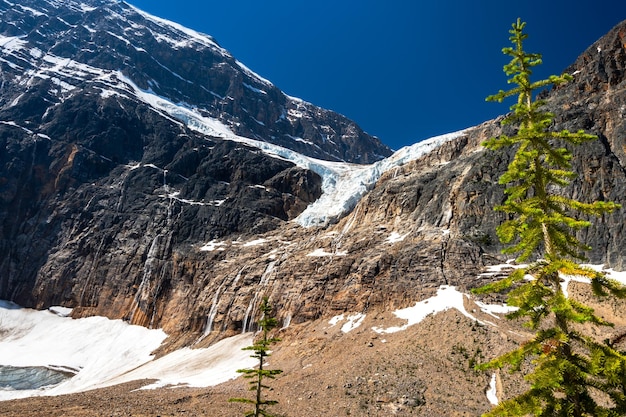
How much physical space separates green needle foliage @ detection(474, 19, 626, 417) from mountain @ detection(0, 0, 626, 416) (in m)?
16.7

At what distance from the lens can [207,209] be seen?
81.1 m

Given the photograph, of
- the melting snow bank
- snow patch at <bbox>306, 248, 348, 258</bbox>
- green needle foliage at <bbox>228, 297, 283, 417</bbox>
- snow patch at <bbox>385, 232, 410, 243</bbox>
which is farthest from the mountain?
green needle foliage at <bbox>228, 297, 283, 417</bbox>

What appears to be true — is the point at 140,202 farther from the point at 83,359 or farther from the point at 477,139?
the point at 477,139

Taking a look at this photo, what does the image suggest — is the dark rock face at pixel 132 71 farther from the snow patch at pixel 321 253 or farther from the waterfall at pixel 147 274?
the snow patch at pixel 321 253

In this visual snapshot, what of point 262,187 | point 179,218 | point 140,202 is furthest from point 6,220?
point 262,187

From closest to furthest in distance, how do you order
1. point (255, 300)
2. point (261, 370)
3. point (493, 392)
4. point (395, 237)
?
point (261, 370), point (493, 392), point (395, 237), point (255, 300)

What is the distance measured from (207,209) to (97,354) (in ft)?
104

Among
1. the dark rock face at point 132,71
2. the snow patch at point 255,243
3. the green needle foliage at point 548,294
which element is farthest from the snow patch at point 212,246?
the dark rock face at point 132,71

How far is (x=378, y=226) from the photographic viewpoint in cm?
5525

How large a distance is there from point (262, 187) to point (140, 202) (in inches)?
962

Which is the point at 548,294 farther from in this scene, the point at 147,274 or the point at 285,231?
the point at 147,274

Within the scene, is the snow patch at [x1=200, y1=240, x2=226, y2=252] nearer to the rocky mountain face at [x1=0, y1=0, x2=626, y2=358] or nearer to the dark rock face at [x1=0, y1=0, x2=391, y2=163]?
the rocky mountain face at [x1=0, y1=0, x2=626, y2=358]

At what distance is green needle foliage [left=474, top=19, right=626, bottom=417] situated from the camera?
752 cm

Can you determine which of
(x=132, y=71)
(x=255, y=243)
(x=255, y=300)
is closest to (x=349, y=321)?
(x=255, y=300)
